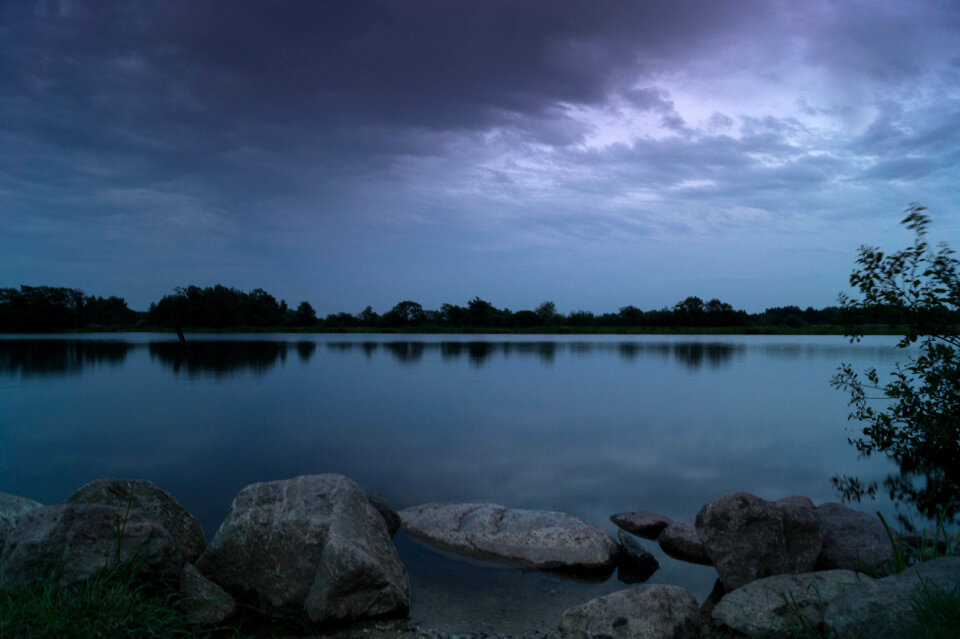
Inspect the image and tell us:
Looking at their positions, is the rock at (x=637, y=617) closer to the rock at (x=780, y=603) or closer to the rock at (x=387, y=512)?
the rock at (x=780, y=603)

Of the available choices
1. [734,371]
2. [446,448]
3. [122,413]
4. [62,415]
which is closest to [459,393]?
[446,448]

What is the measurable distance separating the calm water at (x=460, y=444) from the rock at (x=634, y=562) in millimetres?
267

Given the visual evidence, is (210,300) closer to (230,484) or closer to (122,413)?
(122,413)

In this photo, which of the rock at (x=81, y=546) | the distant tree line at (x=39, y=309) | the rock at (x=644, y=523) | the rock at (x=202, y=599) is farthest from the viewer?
the distant tree line at (x=39, y=309)

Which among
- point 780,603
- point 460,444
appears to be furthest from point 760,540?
point 460,444

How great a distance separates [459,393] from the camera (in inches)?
982

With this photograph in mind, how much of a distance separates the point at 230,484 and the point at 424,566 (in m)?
5.40

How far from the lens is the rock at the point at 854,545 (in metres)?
6.39

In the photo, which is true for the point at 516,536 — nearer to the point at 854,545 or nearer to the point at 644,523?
the point at 644,523

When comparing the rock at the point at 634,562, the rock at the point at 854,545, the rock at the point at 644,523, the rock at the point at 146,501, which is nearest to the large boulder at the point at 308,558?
the rock at the point at 146,501

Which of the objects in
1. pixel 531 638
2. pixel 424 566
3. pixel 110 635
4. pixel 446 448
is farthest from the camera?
pixel 446 448

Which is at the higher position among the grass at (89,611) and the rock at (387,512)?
the grass at (89,611)

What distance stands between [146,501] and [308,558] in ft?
6.36

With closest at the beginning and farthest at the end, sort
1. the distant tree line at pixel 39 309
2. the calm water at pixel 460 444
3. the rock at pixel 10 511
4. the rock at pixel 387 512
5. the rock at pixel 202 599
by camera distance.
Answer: the rock at pixel 202 599 → the rock at pixel 10 511 → the calm water at pixel 460 444 → the rock at pixel 387 512 → the distant tree line at pixel 39 309
